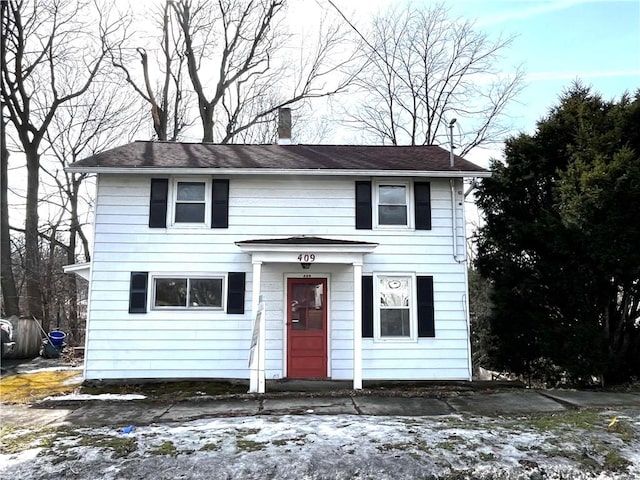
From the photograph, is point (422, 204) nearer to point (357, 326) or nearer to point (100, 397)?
point (357, 326)

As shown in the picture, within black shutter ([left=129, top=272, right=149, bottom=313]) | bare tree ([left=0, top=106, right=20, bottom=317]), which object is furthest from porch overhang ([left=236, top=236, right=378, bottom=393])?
bare tree ([left=0, top=106, right=20, bottom=317])

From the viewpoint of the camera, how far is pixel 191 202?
1008 centimetres

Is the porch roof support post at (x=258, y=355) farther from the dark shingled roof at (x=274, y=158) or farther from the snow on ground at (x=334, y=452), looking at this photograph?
the dark shingled roof at (x=274, y=158)

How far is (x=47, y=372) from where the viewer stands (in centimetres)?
1117

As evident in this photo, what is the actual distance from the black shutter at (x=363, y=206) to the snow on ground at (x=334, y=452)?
193 inches

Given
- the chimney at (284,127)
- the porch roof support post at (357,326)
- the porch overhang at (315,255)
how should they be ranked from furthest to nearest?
1. the chimney at (284,127)
2. the porch overhang at (315,255)
3. the porch roof support post at (357,326)

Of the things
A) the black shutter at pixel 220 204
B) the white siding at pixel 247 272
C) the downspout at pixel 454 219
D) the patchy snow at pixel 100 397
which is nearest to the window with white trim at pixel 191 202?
the black shutter at pixel 220 204

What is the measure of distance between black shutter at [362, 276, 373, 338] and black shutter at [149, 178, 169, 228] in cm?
434

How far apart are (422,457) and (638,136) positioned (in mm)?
8788

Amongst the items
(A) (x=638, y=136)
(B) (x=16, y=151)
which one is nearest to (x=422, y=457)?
(A) (x=638, y=136)

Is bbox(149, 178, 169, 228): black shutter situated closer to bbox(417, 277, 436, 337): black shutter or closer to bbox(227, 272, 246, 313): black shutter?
bbox(227, 272, 246, 313): black shutter

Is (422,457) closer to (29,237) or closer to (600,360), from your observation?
(600,360)

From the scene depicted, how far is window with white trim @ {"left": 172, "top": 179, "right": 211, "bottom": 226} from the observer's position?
10.0 metres

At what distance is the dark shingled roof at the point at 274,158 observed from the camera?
10016 mm
